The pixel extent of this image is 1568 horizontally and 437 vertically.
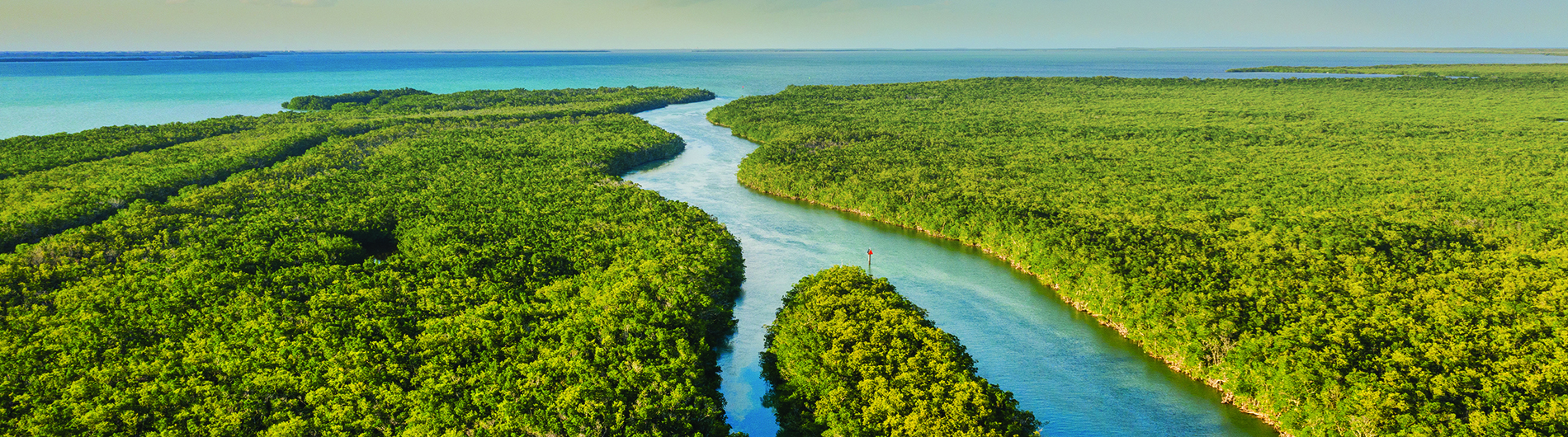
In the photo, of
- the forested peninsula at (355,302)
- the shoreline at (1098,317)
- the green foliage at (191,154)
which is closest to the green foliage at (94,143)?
the green foliage at (191,154)

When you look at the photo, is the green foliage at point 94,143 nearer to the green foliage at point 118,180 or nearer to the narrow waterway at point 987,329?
the green foliage at point 118,180

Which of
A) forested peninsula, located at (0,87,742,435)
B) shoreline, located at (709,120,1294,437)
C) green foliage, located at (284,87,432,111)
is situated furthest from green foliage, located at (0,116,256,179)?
shoreline, located at (709,120,1294,437)

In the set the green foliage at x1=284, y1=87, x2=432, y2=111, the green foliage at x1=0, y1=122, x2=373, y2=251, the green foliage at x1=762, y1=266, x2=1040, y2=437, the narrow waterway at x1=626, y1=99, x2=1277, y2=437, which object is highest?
the green foliage at x1=284, y1=87, x2=432, y2=111

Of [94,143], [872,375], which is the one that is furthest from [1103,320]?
[94,143]

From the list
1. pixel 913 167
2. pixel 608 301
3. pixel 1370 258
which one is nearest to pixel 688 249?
pixel 608 301

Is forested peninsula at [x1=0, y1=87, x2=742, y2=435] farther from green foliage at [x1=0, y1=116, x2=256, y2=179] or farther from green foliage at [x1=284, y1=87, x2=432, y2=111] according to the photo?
green foliage at [x1=284, y1=87, x2=432, y2=111]

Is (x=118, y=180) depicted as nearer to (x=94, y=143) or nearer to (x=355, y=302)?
(x=94, y=143)

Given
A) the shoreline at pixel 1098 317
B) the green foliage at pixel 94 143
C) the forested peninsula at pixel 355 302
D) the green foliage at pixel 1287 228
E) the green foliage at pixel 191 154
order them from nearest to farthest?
the forested peninsula at pixel 355 302 < the green foliage at pixel 1287 228 < the shoreline at pixel 1098 317 < the green foliage at pixel 191 154 < the green foliage at pixel 94 143
